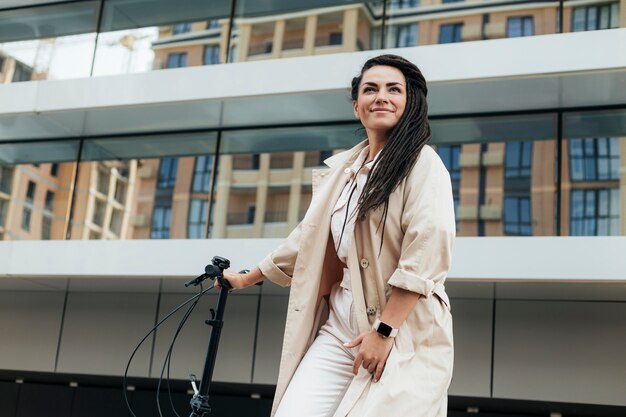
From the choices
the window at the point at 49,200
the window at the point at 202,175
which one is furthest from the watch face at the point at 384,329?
the window at the point at 49,200

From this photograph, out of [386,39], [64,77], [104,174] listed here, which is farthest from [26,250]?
[386,39]

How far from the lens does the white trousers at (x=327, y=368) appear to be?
7.54 feet

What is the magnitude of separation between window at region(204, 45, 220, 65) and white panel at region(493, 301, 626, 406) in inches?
156

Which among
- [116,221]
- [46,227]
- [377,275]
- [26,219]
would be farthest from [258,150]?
[377,275]

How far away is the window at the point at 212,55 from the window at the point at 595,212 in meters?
3.93

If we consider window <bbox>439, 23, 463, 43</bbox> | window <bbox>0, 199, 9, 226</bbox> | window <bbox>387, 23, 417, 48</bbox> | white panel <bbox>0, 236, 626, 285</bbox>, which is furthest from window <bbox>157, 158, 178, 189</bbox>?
window <bbox>439, 23, 463, 43</bbox>

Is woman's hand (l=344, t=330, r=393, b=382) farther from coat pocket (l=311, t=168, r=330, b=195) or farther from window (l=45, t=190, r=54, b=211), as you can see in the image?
window (l=45, t=190, r=54, b=211)

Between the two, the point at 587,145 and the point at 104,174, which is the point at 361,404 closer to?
the point at 587,145

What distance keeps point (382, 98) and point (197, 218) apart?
6.31 metres

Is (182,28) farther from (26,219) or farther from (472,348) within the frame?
(472,348)

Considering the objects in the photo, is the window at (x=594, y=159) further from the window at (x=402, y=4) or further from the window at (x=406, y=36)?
the window at (x=402, y=4)

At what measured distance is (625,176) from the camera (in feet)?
24.6

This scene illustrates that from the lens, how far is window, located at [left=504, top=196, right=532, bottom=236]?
755 centimetres

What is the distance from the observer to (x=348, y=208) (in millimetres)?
2496
